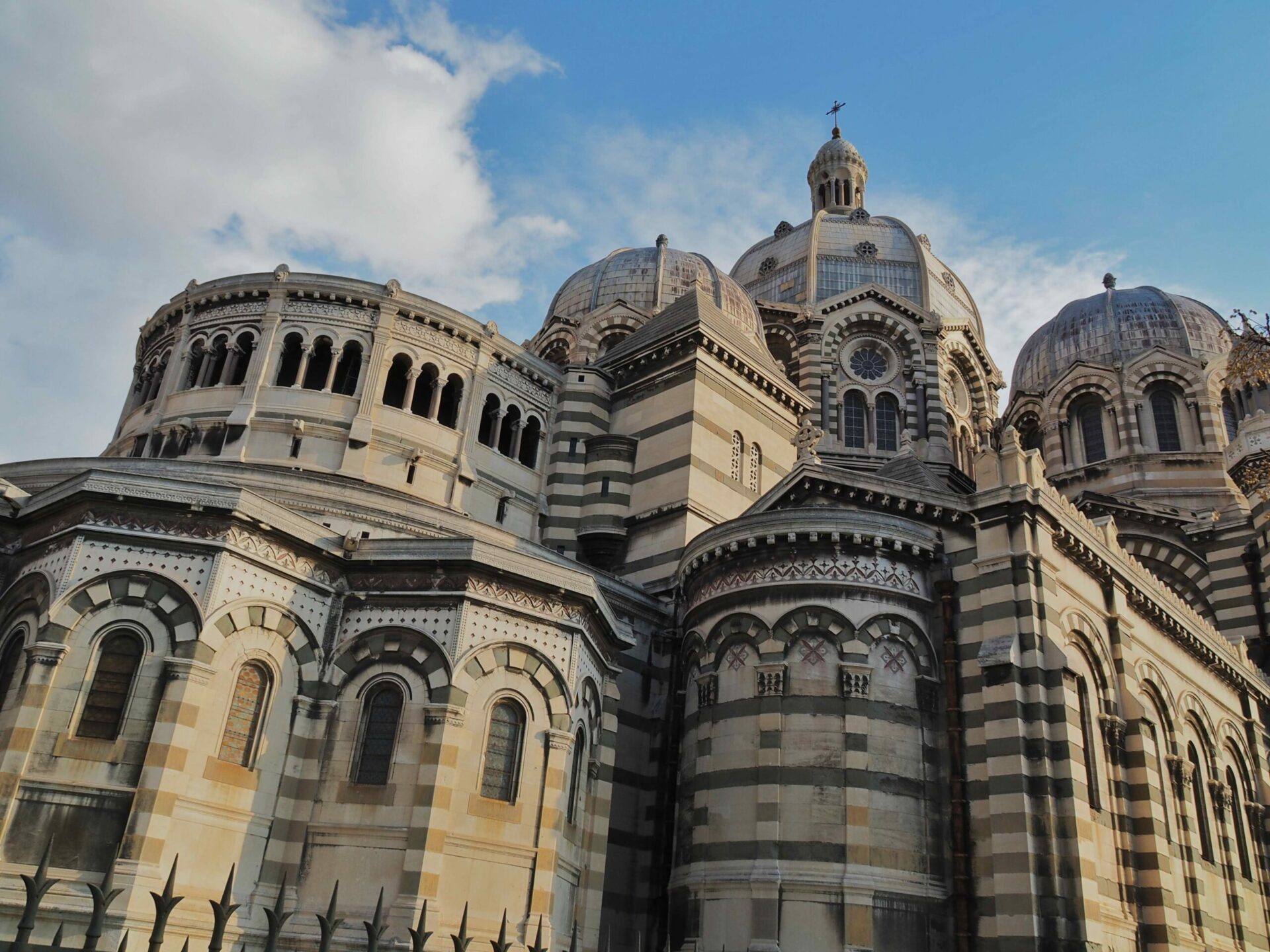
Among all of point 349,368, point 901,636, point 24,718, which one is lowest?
point 24,718

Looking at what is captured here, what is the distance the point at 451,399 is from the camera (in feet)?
96.9

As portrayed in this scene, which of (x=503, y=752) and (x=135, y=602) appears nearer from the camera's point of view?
(x=135, y=602)

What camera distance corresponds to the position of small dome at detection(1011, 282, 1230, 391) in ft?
149

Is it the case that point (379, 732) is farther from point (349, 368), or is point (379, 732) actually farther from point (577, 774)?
point (349, 368)

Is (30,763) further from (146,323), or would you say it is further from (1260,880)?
(1260,880)

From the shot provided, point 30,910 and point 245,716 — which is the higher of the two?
point 245,716

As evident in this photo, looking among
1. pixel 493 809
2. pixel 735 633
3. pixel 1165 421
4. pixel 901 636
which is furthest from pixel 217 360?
pixel 1165 421

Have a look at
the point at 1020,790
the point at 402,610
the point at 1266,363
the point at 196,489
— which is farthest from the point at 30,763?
the point at 1266,363

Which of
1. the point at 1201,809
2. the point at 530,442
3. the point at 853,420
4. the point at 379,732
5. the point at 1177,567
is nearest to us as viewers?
the point at 379,732

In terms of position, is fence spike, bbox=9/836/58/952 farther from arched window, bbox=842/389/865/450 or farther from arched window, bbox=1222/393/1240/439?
arched window, bbox=1222/393/1240/439

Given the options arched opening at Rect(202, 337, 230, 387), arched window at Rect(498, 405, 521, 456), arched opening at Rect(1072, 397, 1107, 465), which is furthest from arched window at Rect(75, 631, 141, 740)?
arched opening at Rect(1072, 397, 1107, 465)

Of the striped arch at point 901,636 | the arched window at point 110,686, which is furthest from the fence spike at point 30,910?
the striped arch at point 901,636

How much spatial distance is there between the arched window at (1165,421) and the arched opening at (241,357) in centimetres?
3493

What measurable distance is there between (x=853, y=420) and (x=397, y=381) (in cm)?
2015
